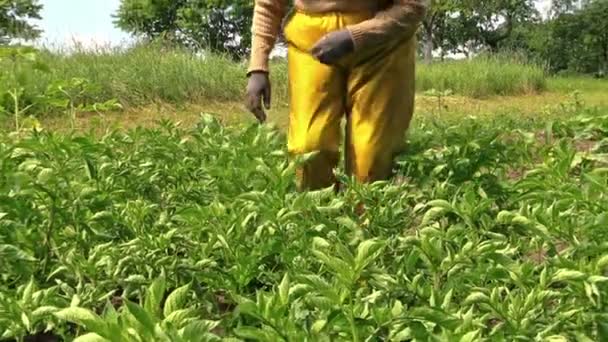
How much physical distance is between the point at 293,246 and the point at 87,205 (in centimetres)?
68

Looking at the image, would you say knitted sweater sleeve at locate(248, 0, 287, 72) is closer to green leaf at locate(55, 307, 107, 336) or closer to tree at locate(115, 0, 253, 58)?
green leaf at locate(55, 307, 107, 336)

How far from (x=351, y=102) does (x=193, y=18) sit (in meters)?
44.2

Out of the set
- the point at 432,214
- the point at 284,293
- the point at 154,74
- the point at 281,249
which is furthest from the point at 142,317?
the point at 154,74

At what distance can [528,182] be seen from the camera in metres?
2.95

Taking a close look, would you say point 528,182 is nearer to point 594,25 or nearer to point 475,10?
point 475,10

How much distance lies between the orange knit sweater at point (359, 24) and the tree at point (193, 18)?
3978cm

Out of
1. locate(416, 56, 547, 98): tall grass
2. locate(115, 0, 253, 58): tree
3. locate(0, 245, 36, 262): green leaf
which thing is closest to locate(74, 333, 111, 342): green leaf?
locate(0, 245, 36, 262): green leaf

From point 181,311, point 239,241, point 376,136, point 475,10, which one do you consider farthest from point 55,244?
point 475,10

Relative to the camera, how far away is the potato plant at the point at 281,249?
5.40 ft

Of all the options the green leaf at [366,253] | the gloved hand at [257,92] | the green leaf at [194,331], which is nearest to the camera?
the green leaf at [194,331]

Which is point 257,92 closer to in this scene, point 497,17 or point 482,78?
point 482,78

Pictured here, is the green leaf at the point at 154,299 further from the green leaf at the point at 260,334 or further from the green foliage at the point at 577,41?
the green foliage at the point at 577,41

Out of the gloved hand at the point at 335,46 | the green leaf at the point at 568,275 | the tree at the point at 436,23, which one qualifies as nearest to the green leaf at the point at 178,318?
the green leaf at the point at 568,275

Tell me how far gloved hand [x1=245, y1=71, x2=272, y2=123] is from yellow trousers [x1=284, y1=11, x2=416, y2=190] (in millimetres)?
219
